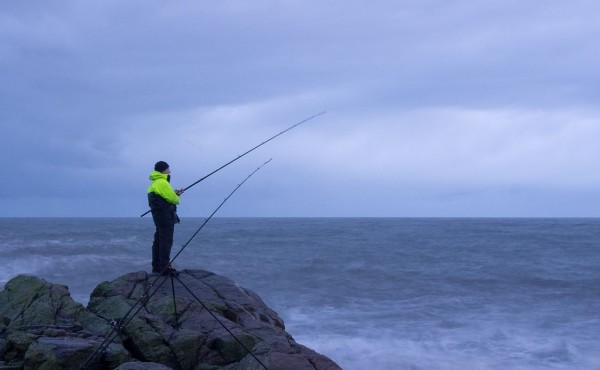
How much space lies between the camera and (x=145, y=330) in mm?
5914

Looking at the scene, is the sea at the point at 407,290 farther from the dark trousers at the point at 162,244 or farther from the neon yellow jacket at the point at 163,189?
the dark trousers at the point at 162,244

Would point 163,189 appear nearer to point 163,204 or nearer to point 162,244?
point 163,204

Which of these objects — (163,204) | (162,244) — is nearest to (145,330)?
(162,244)

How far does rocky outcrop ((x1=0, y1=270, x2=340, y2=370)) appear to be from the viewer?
531 centimetres

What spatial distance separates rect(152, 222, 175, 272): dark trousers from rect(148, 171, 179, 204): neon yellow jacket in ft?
1.24

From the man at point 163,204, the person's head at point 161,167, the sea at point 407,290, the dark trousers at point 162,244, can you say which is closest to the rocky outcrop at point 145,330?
the dark trousers at point 162,244

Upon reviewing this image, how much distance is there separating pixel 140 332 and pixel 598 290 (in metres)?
18.2

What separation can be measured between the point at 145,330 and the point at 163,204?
1.71 meters

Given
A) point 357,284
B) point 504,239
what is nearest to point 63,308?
point 357,284

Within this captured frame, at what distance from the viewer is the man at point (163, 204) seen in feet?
22.9

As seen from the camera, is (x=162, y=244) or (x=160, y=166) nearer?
(x=160, y=166)

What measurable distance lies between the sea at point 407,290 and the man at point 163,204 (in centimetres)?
66

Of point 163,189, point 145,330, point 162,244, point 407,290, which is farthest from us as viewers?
point 407,290

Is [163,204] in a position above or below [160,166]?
below
